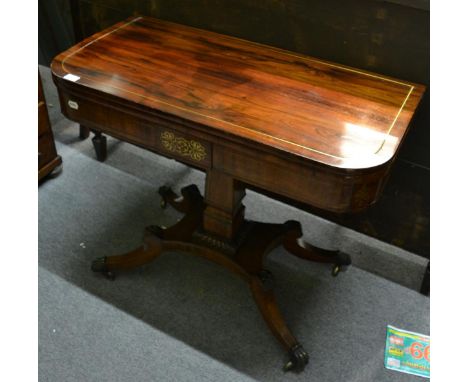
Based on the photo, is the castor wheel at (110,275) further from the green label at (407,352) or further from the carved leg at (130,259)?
the green label at (407,352)

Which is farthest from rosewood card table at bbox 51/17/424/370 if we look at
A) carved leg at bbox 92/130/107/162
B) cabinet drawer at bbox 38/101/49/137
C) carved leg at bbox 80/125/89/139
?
carved leg at bbox 80/125/89/139

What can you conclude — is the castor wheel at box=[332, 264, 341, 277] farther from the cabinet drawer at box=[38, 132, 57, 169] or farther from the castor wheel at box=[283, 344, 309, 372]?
the cabinet drawer at box=[38, 132, 57, 169]

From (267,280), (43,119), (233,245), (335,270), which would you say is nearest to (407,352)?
(335,270)

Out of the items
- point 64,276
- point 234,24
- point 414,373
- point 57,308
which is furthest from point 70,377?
point 234,24

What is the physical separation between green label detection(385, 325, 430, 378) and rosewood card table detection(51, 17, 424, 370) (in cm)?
31

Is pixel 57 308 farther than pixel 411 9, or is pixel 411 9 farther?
pixel 57 308

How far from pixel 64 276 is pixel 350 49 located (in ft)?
4.22

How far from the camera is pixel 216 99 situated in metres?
1.48

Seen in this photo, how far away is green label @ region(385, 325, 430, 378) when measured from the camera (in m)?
1.70

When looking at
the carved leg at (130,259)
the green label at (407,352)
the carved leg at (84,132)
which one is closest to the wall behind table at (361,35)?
the green label at (407,352)

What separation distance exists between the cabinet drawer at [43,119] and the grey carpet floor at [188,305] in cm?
27

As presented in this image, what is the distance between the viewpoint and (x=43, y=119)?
2.18m

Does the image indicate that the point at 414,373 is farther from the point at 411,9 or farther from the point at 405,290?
the point at 411,9

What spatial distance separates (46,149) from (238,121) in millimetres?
1184
